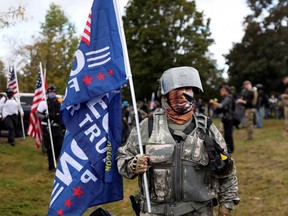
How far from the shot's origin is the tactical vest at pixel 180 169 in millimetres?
3082

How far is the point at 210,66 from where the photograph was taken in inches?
1772

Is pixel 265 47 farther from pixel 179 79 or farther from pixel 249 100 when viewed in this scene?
pixel 179 79

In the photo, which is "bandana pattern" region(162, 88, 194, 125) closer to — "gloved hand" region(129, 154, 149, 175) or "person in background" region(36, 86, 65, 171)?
"gloved hand" region(129, 154, 149, 175)

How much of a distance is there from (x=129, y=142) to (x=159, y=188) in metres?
0.44

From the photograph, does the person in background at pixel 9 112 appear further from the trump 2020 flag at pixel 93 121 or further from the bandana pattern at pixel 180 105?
the bandana pattern at pixel 180 105

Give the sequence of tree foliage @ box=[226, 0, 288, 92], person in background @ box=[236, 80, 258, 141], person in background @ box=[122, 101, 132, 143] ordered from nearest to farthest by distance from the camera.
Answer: person in background @ box=[236, 80, 258, 141] → person in background @ box=[122, 101, 132, 143] → tree foliage @ box=[226, 0, 288, 92]

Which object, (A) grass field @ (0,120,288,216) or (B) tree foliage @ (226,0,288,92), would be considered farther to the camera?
(B) tree foliage @ (226,0,288,92)

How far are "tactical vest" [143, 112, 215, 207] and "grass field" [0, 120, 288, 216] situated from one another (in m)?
3.42

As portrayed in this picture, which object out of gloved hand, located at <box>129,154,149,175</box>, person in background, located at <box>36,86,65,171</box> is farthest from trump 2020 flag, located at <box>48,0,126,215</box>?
person in background, located at <box>36,86,65,171</box>

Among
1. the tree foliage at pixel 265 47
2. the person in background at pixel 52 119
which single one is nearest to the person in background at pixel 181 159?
the person in background at pixel 52 119

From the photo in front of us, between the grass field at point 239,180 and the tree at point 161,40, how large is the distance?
29664mm

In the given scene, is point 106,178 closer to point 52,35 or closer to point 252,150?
point 252,150

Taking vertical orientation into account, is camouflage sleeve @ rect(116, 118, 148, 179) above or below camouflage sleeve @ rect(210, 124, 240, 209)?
above

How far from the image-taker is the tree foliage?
33.8 m
